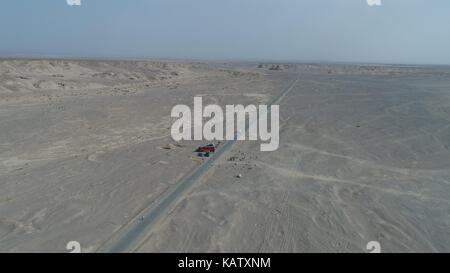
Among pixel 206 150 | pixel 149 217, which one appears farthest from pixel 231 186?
pixel 206 150

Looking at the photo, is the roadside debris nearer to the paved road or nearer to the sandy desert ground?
the sandy desert ground

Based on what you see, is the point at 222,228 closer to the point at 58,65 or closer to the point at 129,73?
the point at 129,73

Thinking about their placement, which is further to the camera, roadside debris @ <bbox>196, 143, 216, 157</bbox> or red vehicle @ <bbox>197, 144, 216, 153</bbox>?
red vehicle @ <bbox>197, 144, 216, 153</bbox>

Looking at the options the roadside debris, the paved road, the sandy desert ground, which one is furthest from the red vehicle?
the paved road

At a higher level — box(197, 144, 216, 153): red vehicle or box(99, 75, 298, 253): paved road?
box(197, 144, 216, 153): red vehicle

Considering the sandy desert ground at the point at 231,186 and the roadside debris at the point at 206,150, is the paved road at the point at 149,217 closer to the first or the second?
the sandy desert ground at the point at 231,186

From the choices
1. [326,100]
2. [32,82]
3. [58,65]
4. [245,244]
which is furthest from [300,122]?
[58,65]
